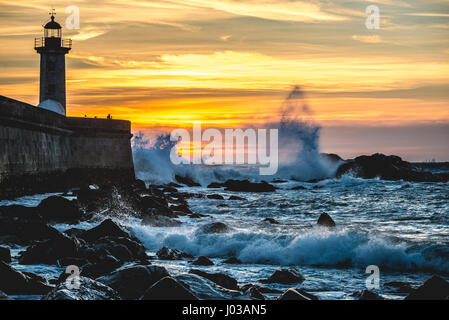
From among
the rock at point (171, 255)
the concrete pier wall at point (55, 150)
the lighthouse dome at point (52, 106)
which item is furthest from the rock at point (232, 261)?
the lighthouse dome at point (52, 106)

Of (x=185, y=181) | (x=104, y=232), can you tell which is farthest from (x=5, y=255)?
(x=185, y=181)

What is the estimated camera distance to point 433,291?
5.34m

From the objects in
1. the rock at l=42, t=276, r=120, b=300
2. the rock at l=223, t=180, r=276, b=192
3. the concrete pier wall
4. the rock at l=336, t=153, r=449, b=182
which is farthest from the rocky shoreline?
the rock at l=336, t=153, r=449, b=182

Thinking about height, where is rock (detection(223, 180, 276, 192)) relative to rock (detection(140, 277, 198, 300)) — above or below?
below

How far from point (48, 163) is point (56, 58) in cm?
962

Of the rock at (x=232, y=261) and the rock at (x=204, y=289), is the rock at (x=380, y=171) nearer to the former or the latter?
the rock at (x=232, y=261)

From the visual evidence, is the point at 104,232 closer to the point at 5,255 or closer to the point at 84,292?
the point at 5,255

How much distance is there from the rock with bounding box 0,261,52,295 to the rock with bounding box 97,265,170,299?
55 cm

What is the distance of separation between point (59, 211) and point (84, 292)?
22.2 ft

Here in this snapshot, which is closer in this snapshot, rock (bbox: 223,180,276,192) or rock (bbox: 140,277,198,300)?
rock (bbox: 140,277,198,300)

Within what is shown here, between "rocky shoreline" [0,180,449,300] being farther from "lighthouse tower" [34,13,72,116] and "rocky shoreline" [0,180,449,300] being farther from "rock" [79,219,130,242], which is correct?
A: "lighthouse tower" [34,13,72,116]

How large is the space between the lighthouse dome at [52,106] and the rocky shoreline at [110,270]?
628 inches

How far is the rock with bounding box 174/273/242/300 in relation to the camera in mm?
5363
